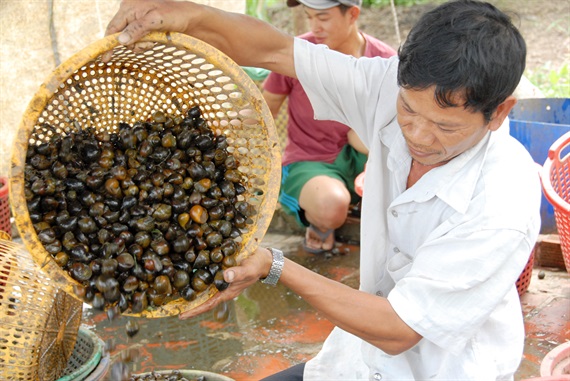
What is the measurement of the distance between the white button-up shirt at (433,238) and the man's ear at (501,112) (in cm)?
8

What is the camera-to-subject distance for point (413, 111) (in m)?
1.84

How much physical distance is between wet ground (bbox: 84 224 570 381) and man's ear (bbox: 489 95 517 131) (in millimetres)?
1674

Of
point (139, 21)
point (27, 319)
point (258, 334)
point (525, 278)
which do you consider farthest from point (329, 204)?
point (139, 21)

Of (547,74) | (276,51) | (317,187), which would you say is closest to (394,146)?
(276,51)

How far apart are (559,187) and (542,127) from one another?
31.5 inches

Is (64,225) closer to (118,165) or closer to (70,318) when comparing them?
(118,165)

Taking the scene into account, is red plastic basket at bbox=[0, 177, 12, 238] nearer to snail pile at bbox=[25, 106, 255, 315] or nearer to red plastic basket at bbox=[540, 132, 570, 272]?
snail pile at bbox=[25, 106, 255, 315]

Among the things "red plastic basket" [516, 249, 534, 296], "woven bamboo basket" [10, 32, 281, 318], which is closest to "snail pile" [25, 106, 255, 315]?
"woven bamboo basket" [10, 32, 281, 318]

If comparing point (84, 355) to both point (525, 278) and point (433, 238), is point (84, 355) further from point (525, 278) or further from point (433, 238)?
point (525, 278)

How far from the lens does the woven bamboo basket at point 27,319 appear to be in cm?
249

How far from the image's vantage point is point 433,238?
1.97 m

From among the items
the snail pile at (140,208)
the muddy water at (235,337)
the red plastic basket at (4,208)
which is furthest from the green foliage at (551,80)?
the snail pile at (140,208)

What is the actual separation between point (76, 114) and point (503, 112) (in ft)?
3.93

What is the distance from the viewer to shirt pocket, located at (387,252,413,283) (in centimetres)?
213
